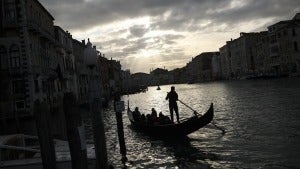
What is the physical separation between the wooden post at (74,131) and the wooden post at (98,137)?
1.42 metres

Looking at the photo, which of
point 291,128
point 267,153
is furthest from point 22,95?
point 267,153

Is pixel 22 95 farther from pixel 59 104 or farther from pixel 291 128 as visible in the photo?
pixel 291 128

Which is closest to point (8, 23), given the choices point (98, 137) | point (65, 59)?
point (65, 59)

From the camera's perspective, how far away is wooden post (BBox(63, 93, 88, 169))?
23.2 ft

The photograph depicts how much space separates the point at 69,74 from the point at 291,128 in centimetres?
3852

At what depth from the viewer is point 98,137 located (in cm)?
880

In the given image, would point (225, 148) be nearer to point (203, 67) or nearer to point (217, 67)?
point (217, 67)

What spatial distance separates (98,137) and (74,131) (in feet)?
5.31

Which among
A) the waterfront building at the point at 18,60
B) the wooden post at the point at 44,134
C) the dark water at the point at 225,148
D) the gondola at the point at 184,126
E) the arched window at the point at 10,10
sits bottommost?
the dark water at the point at 225,148

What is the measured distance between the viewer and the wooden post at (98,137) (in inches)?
344

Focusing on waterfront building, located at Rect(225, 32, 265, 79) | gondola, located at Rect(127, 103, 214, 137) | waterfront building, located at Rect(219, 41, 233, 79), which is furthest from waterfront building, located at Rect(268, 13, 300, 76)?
gondola, located at Rect(127, 103, 214, 137)

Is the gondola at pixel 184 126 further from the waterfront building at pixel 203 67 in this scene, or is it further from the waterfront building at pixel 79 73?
the waterfront building at pixel 203 67

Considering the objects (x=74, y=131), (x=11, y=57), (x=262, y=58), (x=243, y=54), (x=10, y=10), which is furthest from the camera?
(x=243, y=54)

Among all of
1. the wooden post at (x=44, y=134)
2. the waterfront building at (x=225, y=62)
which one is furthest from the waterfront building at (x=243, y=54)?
the wooden post at (x=44, y=134)
